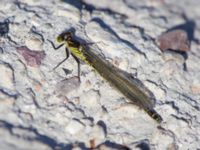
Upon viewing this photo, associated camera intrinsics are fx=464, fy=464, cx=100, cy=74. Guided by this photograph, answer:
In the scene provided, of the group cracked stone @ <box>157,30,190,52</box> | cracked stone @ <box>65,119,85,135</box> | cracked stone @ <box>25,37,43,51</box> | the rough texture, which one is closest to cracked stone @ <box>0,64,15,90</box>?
the rough texture

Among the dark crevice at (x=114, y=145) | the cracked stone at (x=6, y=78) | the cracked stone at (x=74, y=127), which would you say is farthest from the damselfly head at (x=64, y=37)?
the dark crevice at (x=114, y=145)

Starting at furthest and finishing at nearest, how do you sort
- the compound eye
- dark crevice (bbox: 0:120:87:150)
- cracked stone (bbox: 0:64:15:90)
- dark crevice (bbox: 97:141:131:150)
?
the compound eye → cracked stone (bbox: 0:64:15:90) → dark crevice (bbox: 97:141:131:150) → dark crevice (bbox: 0:120:87:150)

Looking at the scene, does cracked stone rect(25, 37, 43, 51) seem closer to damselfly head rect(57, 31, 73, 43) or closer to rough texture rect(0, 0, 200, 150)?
rough texture rect(0, 0, 200, 150)

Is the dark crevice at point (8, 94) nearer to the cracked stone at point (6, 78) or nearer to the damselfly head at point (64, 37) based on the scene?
the cracked stone at point (6, 78)

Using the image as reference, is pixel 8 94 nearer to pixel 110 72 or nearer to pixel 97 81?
pixel 97 81

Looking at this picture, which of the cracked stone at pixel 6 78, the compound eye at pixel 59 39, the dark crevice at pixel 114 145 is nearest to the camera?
the dark crevice at pixel 114 145

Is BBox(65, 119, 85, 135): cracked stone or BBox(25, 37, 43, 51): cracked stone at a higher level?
BBox(25, 37, 43, 51): cracked stone

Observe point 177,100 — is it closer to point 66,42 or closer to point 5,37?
point 66,42

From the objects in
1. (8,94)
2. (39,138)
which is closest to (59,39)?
(8,94)

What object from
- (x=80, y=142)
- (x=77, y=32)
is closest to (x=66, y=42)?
(x=77, y=32)
